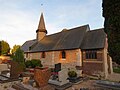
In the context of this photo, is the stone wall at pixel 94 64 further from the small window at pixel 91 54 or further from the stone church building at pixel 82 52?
the small window at pixel 91 54

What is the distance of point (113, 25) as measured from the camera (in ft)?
31.1

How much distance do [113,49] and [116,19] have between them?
85.1 inches

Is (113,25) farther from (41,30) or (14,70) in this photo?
(41,30)

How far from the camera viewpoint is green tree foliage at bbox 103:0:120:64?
9.22 meters

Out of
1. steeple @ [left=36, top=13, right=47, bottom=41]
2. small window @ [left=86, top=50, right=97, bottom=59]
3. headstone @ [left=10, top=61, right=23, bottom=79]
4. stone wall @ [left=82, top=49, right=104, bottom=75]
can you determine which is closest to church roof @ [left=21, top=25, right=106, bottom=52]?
small window @ [left=86, top=50, right=97, bottom=59]

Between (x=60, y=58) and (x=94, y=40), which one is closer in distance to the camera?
(x=94, y=40)

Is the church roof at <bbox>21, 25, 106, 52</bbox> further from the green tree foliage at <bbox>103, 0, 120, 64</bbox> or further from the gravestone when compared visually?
the gravestone

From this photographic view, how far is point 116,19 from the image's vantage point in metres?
9.16

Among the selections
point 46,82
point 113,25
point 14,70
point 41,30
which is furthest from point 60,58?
point 113,25

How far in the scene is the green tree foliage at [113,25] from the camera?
922 cm

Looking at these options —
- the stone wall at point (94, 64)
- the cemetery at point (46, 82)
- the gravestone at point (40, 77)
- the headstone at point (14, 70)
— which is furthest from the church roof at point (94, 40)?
the gravestone at point (40, 77)

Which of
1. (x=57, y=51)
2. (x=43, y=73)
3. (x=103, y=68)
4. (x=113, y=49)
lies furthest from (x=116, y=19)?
(x=57, y=51)

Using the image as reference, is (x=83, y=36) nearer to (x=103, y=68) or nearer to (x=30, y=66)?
(x=103, y=68)

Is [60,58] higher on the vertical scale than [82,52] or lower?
lower
